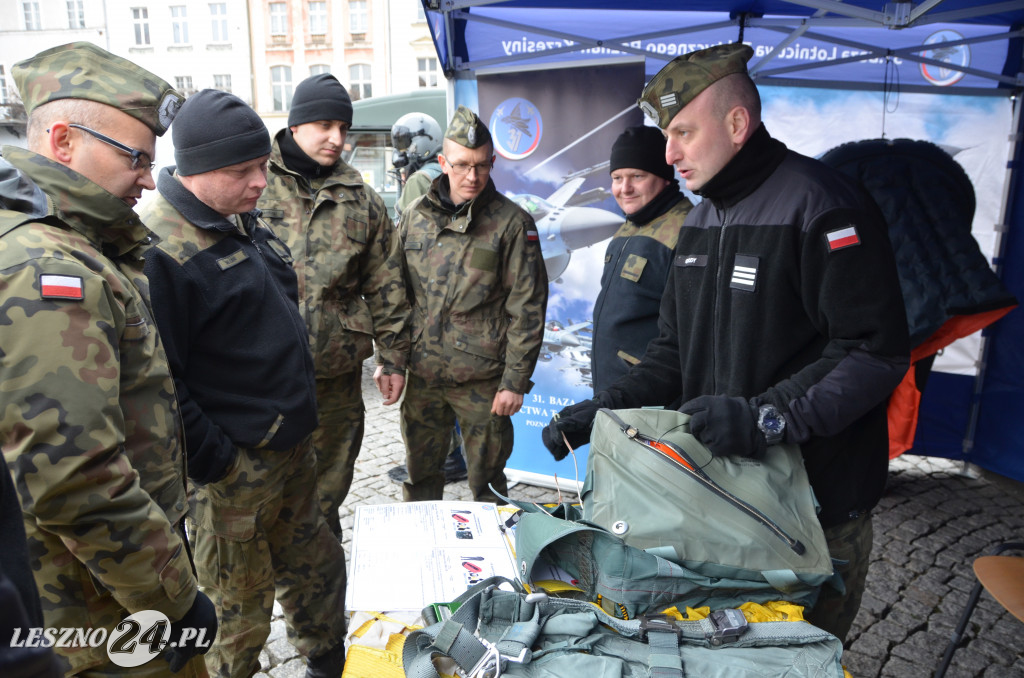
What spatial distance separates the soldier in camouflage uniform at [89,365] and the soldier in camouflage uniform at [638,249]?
1788 millimetres

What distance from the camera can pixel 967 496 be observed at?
14.1 feet

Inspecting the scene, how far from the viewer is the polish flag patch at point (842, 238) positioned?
61.5 inches

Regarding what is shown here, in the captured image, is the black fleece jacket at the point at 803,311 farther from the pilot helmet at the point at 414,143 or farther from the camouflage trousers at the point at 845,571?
the pilot helmet at the point at 414,143

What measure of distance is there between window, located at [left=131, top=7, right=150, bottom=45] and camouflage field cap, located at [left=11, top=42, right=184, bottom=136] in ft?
131

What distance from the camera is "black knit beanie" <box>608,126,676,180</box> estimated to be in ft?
9.26

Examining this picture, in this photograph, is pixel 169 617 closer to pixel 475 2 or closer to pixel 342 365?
pixel 342 365

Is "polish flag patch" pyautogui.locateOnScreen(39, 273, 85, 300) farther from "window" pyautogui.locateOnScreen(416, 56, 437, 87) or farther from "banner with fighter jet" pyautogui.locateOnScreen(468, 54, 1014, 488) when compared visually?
"window" pyautogui.locateOnScreen(416, 56, 437, 87)

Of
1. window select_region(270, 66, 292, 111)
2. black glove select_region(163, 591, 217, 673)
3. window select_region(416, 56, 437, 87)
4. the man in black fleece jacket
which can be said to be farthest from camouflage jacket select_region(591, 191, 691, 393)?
window select_region(270, 66, 292, 111)

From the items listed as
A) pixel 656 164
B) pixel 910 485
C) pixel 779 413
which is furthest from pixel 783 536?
pixel 910 485

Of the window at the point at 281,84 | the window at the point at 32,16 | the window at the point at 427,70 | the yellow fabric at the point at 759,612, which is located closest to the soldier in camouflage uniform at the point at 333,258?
the yellow fabric at the point at 759,612

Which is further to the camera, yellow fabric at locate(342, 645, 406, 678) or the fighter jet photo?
the fighter jet photo

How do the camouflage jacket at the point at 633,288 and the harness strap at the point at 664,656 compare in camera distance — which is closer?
the harness strap at the point at 664,656

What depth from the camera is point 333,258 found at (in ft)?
9.58

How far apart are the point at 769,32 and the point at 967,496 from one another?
10.5 feet
